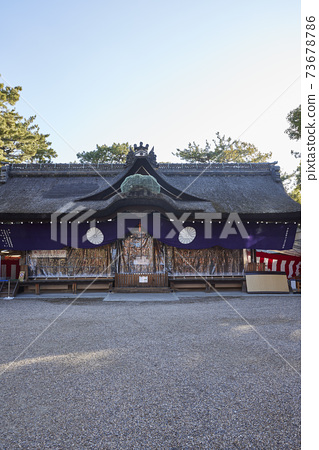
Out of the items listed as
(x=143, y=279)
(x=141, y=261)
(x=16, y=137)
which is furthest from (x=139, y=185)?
(x=16, y=137)

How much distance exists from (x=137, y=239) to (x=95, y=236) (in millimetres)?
→ 1918

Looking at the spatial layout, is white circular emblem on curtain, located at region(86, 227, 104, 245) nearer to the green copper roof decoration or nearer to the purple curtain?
the purple curtain

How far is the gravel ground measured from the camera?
2.55m

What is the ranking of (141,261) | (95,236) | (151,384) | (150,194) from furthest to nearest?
(141,261) → (95,236) → (150,194) → (151,384)

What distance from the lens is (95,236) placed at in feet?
39.1

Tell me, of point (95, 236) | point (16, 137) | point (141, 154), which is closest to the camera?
point (95, 236)

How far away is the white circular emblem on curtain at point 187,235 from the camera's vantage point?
39.6ft

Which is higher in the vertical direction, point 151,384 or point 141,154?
point 141,154

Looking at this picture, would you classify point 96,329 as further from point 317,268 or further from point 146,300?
point 317,268

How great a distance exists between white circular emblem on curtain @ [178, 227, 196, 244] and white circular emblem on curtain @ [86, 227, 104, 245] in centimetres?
360

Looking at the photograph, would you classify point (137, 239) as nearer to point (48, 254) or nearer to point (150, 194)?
point (150, 194)

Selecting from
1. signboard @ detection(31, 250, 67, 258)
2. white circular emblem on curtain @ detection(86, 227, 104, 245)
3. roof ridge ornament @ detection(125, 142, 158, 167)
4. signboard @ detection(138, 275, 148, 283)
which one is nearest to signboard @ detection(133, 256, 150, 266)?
signboard @ detection(138, 275, 148, 283)

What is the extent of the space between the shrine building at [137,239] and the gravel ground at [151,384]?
5017mm

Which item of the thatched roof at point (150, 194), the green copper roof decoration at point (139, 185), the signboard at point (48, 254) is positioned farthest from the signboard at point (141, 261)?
the signboard at point (48, 254)
